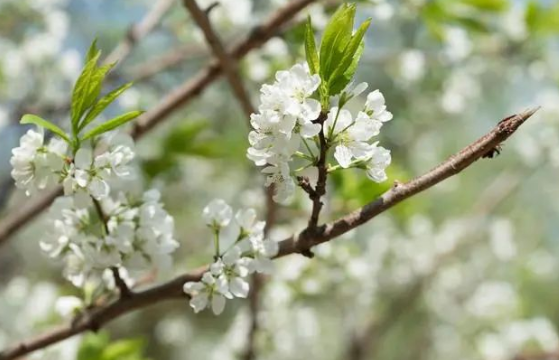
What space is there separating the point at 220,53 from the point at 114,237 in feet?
1.60

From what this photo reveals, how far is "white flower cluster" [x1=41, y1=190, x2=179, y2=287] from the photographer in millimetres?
963

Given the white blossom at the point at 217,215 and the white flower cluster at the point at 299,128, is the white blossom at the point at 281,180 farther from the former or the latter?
the white blossom at the point at 217,215

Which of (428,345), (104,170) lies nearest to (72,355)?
(104,170)

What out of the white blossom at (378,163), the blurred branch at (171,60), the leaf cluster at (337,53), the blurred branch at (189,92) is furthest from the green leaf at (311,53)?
the blurred branch at (171,60)

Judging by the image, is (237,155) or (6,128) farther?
(6,128)

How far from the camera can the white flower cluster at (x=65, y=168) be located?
0.89 metres

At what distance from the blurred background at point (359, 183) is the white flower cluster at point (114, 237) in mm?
386

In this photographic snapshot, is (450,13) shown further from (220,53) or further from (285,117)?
(285,117)

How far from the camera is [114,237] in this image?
962 millimetres

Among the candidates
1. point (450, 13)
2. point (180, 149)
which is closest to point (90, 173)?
point (180, 149)

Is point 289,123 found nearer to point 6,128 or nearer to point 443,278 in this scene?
point 6,128

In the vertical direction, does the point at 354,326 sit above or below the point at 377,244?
below

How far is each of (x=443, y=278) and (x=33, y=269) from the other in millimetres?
2291

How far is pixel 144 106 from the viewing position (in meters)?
2.47
